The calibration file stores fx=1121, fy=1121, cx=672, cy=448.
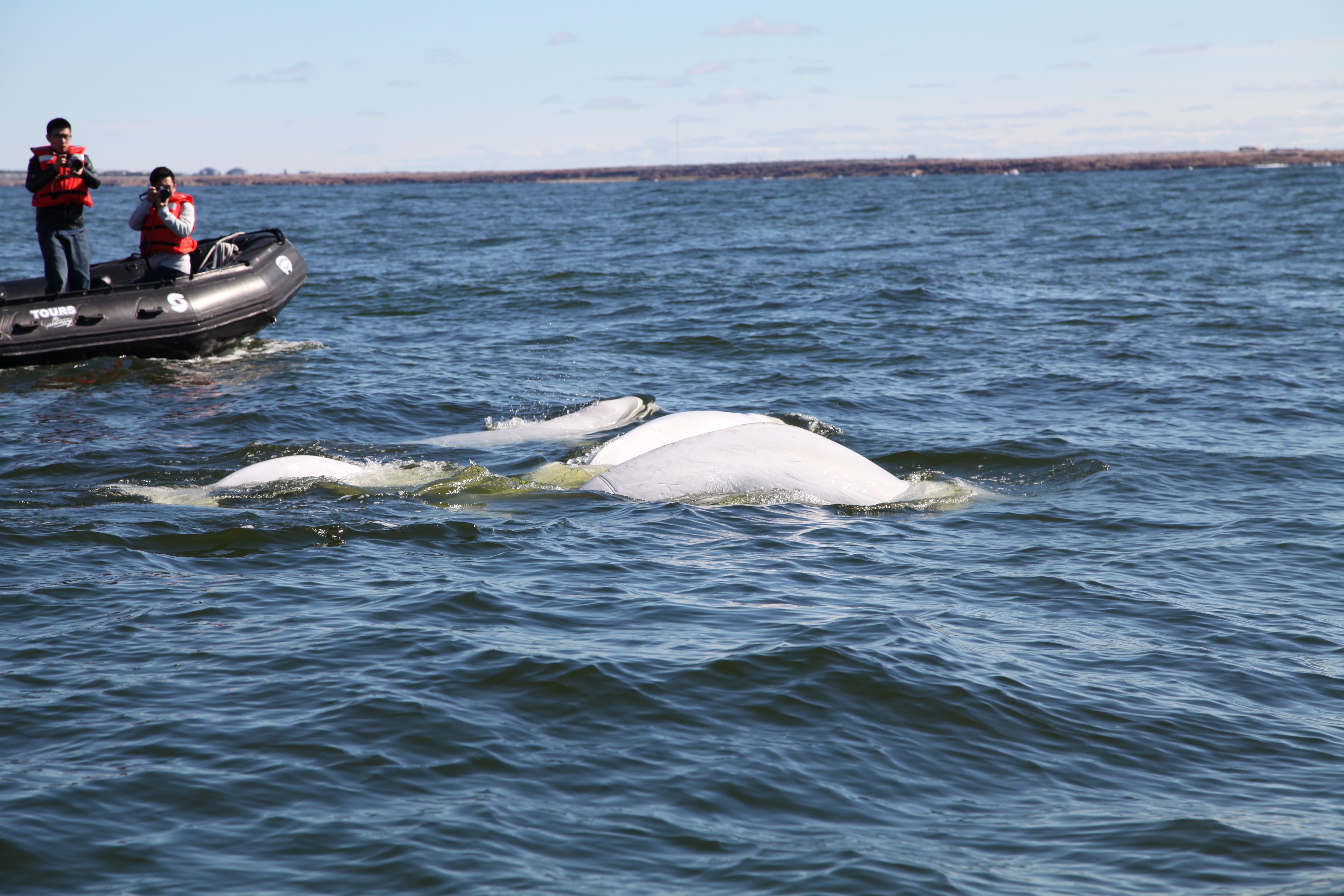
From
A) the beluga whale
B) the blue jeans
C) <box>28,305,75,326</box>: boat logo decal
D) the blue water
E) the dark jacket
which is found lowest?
the blue water

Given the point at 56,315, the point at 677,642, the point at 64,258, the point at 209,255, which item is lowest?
the point at 677,642

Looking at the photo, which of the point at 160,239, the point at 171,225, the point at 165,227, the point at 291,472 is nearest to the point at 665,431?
the point at 291,472

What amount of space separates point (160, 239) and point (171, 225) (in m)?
0.85

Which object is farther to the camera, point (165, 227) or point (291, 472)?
point (165, 227)

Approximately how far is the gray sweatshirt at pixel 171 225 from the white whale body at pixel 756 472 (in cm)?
863

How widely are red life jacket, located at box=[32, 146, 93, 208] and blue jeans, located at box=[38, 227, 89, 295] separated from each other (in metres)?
0.47

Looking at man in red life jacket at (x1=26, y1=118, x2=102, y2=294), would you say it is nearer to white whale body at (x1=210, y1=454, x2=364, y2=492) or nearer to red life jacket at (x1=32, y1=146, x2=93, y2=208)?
red life jacket at (x1=32, y1=146, x2=93, y2=208)

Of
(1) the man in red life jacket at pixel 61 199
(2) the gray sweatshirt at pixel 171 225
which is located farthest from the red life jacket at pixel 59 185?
(2) the gray sweatshirt at pixel 171 225

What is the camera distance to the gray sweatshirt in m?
15.3

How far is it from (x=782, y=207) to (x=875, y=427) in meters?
52.4

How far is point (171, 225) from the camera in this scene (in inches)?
604

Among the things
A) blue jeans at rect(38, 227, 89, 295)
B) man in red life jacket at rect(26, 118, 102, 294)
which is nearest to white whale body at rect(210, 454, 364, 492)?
man in red life jacket at rect(26, 118, 102, 294)

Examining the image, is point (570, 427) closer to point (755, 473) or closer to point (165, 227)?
point (755, 473)

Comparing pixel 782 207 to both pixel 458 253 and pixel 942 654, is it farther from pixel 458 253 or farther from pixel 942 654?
pixel 942 654
